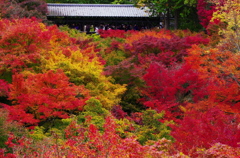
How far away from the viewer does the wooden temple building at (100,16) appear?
105ft

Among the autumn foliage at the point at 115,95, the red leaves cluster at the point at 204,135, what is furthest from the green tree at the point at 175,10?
the red leaves cluster at the point at 204,135

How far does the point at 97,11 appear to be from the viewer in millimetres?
32250

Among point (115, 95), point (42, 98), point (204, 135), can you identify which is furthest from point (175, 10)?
point (204, 135)

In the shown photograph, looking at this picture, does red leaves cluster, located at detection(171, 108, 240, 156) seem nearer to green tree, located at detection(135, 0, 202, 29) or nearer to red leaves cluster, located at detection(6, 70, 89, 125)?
red leaves cluster, located at detection(6, 70, 89, 125)

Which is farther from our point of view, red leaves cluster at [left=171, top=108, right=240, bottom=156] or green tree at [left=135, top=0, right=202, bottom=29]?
green tree at [left=135, top=0, right=202, bottom=29]

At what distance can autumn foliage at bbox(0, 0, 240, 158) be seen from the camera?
8.38m

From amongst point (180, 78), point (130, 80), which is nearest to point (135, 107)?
point (130, 80)

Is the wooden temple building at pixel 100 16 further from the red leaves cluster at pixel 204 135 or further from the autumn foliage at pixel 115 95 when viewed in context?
the red leaves cluster at pixel 204 135

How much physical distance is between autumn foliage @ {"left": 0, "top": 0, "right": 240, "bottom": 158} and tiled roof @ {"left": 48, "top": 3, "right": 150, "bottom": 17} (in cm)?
1323

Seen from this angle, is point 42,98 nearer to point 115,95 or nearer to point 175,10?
point 115,95

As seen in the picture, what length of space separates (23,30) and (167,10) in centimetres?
1807

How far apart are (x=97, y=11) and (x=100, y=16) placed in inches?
32.0

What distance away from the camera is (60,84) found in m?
11.2

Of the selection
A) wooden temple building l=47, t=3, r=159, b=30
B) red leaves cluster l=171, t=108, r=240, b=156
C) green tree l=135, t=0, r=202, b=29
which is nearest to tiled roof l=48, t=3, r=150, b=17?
wooden temple building l=47, t=3, r=159, b=30
